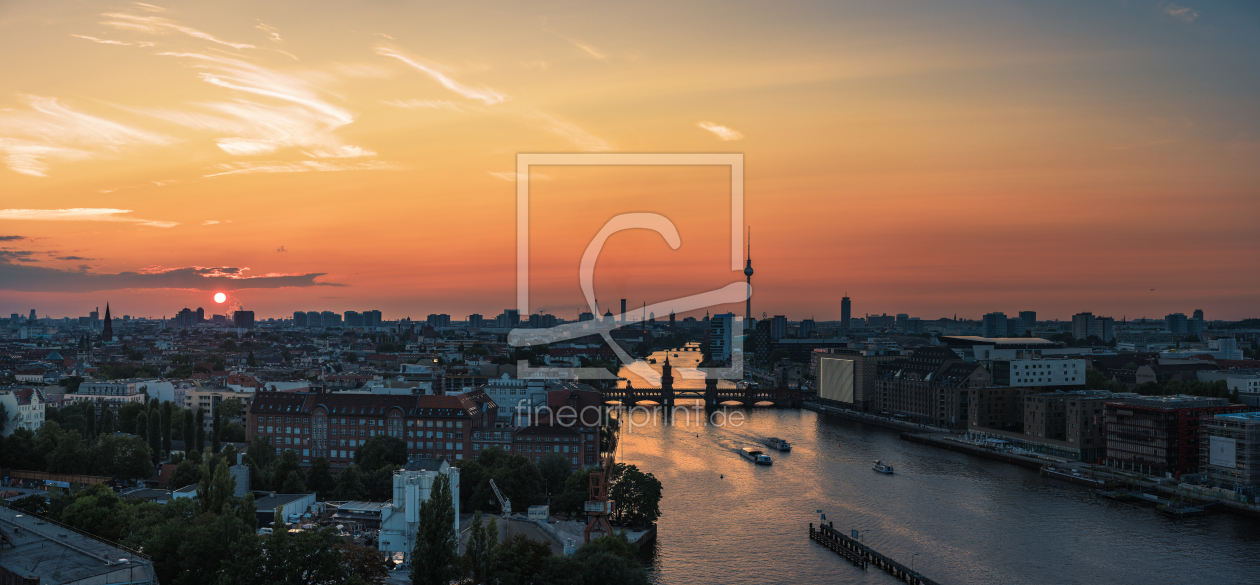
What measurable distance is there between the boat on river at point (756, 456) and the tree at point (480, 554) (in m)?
16.1

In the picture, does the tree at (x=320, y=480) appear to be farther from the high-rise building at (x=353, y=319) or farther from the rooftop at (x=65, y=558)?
the high-rise building at (x=353, y=319)

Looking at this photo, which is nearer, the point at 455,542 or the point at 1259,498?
the point at 455,542

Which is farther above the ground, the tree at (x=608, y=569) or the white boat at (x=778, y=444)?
the tree at (x=608, y=569)

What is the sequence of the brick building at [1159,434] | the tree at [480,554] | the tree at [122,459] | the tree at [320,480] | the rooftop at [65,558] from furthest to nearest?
the brick building at [1159,434], the tree at [122,459], the tree at [320,480], the tree at [480,554], the rooftop at [65,558]

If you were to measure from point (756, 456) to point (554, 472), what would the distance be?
29.0 ft

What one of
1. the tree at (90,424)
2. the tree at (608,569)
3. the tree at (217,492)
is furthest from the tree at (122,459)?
the tree at (608,569)

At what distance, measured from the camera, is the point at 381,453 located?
2400cm

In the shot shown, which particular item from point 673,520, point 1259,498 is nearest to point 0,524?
point 673,520

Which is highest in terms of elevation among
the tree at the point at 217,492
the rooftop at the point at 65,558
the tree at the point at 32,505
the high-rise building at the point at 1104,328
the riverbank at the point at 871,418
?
the high-rise building at the point at 1104,328

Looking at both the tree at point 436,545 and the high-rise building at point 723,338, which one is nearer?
the tree at point 436,545

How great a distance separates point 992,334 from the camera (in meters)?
108

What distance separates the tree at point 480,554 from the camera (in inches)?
511

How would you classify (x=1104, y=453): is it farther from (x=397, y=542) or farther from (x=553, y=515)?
(x=397, y=542)

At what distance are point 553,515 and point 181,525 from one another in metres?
8.18
